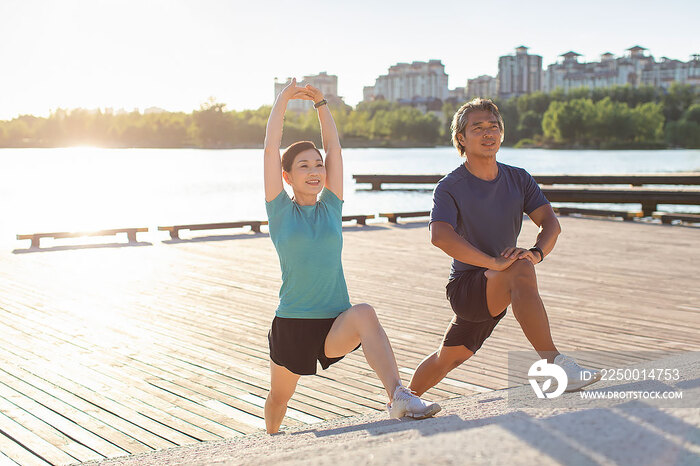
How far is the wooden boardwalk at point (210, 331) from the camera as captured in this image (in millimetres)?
3820

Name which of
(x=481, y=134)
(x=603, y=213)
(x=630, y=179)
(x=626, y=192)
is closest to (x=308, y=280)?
(x=481, y=134)

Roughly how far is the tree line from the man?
62.5 metres

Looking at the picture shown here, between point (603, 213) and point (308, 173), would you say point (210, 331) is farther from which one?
point (603, 213)

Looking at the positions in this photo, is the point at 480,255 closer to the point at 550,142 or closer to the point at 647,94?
the point at 550,142

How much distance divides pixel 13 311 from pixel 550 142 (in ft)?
339

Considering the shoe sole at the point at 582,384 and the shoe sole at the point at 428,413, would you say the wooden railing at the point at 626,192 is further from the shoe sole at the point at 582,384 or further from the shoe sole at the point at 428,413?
the shoe sole at the point at 428,413

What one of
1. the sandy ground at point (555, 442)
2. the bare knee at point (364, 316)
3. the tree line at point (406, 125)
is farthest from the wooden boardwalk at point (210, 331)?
the tree line at point (406, 125)

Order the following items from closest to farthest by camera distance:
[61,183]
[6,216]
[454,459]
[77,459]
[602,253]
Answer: [454,459]
[77,459]
[602,253]
[6,216]
[61,183]

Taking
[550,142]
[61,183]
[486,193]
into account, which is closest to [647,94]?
[550,142]

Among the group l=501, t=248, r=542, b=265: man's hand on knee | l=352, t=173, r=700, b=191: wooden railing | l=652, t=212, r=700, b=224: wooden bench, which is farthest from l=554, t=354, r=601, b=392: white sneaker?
l=352, t=173, r=700, b=191: wooden railing

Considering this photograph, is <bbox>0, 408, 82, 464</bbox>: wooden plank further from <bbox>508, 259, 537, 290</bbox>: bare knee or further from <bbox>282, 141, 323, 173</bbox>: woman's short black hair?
<bbox>508, 259, 537, 290</bbox>: bare knee

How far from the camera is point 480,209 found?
3404mm

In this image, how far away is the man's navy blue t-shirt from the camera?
3395 millimetres

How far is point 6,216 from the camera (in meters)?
32.8
